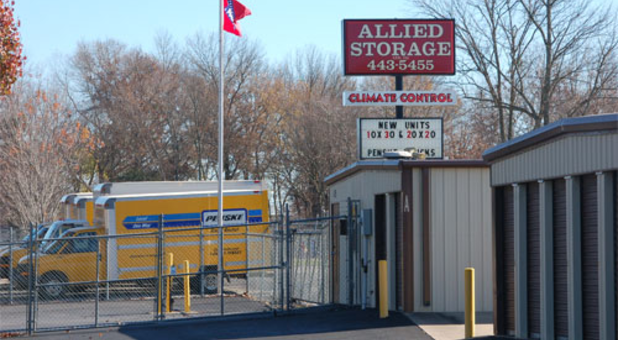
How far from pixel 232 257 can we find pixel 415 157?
10453mm

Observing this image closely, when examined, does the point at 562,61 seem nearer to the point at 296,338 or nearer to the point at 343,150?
the point at 343,150

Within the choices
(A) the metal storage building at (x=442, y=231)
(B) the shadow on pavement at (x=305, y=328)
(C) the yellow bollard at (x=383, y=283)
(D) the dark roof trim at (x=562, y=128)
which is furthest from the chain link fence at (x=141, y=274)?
(D) the dark roof trim at (x=562, y=128)

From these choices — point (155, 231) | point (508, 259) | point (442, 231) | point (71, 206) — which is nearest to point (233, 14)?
point (155, 231)

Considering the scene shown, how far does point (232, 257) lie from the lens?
27328 mm

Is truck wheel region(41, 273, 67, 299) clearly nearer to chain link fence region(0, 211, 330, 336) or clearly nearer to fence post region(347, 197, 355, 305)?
chain link fence region(0, 211, 330, 336)

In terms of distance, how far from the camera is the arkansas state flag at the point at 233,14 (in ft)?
92.0

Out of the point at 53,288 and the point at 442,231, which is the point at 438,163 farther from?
the point at 53,288

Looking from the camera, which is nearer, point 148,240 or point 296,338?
point 296,338

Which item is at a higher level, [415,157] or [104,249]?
[415,157]

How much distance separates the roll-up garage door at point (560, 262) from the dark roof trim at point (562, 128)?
0.66 meters

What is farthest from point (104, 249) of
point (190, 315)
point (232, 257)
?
point (190, 315)

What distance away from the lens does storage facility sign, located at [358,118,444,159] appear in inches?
839


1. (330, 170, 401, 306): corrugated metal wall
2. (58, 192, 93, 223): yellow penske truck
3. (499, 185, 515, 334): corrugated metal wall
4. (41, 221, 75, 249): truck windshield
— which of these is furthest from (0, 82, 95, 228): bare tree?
(499, 185, 515, 334): corrugated metal wall

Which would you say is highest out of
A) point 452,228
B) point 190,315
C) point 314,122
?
point 314,122
